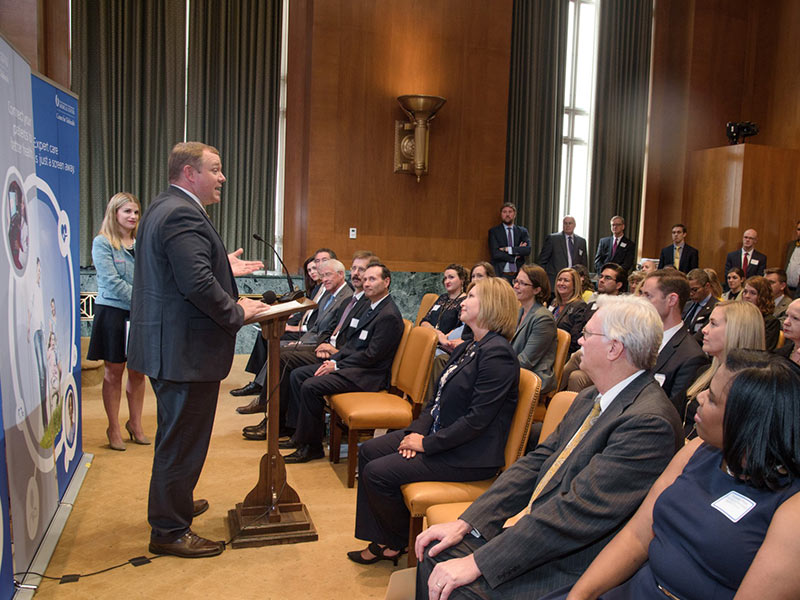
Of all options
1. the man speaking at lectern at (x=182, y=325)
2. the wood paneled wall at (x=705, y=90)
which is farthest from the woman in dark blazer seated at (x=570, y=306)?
the wood paneled wall at (x=705, y=90)

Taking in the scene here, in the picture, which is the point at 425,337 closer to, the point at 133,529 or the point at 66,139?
the point at 133,529

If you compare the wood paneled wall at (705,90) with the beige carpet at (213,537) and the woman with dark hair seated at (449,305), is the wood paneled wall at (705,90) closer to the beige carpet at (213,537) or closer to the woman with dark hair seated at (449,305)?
the woman with dark hair seated at (449,305)

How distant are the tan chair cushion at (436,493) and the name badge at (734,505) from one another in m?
1.30

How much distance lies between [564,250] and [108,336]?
6.26 m

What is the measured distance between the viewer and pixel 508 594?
1990mm

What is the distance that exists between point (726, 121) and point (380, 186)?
5.62 metres

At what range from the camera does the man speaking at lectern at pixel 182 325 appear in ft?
9.54

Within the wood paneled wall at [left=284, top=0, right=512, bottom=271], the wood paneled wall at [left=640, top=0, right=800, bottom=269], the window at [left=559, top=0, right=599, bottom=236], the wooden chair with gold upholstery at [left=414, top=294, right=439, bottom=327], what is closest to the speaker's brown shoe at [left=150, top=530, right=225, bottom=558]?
the wooden chair with gold upholstery at [left=414, top=294, right=439, bottom=327]

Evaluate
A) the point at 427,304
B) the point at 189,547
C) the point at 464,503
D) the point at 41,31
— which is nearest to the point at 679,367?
the point at 464,503

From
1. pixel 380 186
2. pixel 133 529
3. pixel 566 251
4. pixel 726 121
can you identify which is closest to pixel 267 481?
pixel 133 529

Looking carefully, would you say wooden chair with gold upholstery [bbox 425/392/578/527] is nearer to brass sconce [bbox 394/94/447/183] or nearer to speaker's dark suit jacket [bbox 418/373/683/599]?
speaker's dark suit jacket [bbox 418/373/683/599]

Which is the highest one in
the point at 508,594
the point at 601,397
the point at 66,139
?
the point at 66,139

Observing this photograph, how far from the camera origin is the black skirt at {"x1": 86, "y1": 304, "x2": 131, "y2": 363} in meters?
4.44

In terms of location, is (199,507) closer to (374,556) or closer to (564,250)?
(374,556)
